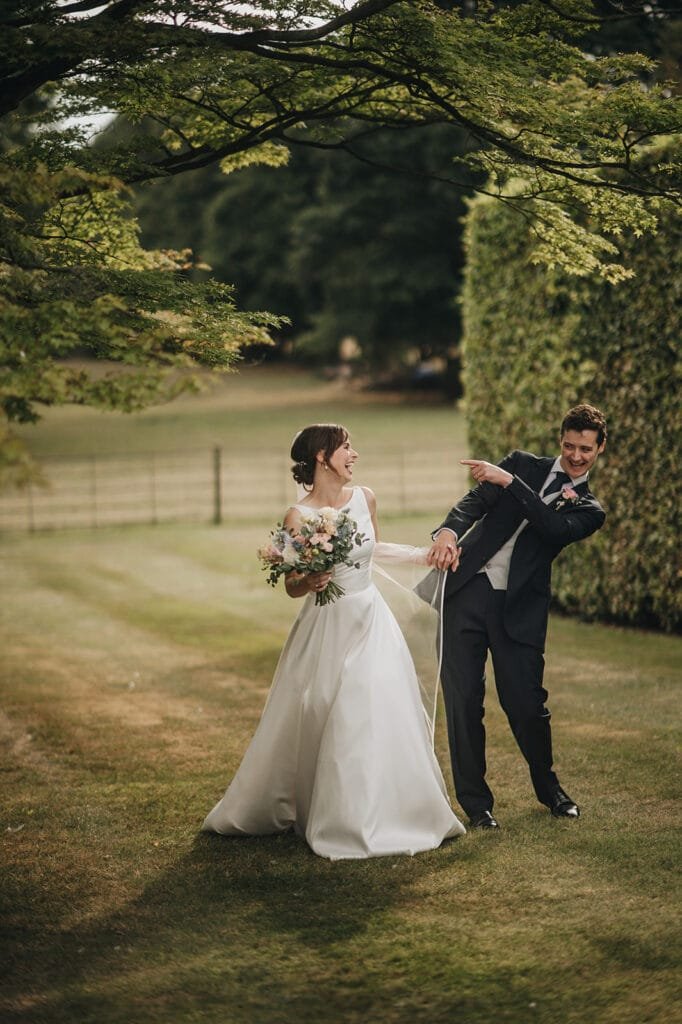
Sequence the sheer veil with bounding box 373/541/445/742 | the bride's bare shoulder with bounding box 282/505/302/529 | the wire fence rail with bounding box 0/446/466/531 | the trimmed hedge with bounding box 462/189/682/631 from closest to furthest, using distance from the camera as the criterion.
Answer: the bride's bare shoulder with bounding box 282/505/302/529
the sheer veil with bounding box 373/541/445/742
the trimmed hedge with bounding box 462/189/682/631
the wire fence rail with bounding box 0/446/466/531

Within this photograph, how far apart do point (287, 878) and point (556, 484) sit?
268cm

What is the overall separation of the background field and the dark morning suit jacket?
1.23m

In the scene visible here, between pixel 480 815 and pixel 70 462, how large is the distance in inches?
1145

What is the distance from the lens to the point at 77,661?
11.7m

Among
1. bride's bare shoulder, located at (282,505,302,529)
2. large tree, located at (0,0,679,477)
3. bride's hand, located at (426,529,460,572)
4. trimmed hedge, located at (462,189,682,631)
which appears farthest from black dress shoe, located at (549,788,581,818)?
trimmed hedge, located at (462,189,682,631)

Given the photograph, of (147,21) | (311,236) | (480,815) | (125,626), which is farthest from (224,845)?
(311,236)

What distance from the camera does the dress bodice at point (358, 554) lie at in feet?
21.2

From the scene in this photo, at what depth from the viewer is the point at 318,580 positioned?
20.5 ft

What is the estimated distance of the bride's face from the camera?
6441mm

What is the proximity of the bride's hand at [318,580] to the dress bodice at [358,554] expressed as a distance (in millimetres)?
206

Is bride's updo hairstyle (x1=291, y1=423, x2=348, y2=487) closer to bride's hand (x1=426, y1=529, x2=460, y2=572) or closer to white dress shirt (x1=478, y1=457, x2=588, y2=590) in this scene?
bride's hand (x1=426, y1=529, x2=460, y2=572)

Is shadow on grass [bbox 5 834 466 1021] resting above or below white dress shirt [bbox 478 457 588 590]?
below

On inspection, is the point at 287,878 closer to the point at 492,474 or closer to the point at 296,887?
the point at 296,887

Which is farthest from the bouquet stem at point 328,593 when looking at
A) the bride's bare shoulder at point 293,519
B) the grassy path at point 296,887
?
the grassy path at point 296,887
